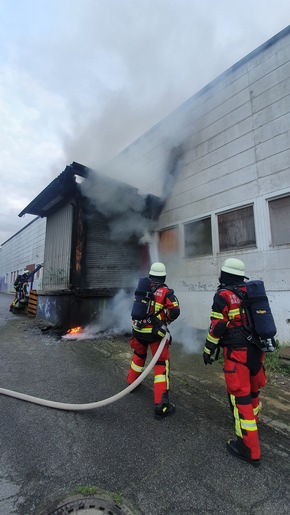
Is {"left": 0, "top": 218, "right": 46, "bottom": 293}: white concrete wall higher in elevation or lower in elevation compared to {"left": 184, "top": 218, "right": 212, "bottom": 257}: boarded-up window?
higher

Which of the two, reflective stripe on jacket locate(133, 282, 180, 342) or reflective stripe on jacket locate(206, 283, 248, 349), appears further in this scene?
reflective stripe on jacket locate(133, 282, 180, 342)

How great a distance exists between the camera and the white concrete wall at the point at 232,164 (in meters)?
5.32

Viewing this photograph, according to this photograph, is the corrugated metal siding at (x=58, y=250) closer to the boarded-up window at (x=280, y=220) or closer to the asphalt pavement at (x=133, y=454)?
the asphalt pavement at (x=133, y=454)

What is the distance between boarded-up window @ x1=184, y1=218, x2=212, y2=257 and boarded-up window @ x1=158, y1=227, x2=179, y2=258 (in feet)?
1.19

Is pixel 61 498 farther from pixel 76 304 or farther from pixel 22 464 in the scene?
pixel 76 304

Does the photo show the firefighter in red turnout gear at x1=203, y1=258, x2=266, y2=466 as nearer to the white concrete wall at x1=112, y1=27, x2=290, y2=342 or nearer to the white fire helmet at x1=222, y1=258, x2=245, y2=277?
the white fire helmet at x1=222, y1=258, x2=245, y2=277

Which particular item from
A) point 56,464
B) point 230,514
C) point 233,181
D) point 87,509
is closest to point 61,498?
point 87,509

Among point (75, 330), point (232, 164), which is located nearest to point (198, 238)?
point (232, 164)

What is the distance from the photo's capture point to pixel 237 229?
6109 mm

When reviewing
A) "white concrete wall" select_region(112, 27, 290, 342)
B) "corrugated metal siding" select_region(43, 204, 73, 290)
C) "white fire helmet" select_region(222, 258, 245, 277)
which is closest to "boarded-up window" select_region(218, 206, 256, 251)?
"white concrete wall" select_region(112, 27, 290, 342)

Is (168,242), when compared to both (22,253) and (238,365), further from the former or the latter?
(22,253)

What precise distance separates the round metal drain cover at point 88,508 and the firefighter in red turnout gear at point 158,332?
1209 millimetres

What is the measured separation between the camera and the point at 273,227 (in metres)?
→ 5.41

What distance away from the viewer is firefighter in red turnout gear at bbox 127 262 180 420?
2.91m
